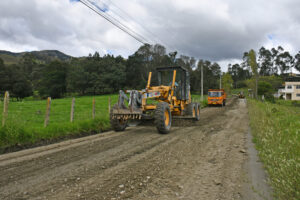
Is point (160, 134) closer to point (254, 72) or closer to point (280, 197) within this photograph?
point (280, 197)

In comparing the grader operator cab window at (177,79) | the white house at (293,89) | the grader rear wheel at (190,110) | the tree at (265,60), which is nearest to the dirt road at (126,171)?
the grader operator cab window at (177,79)

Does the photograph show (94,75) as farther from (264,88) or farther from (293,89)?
(293,89)

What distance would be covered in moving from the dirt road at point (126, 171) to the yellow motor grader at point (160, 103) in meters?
1.62

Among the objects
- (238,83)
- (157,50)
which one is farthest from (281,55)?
(157,50)

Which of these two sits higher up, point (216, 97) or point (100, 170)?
point (216, 97)

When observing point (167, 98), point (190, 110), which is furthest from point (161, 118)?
point (190, 110)

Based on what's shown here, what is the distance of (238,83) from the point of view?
110 m

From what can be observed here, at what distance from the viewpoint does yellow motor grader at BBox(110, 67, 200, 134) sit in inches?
309

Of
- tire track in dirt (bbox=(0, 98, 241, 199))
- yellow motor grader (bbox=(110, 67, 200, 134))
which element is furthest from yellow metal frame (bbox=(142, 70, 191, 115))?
tire track in dirt (bbox=(0, 98, 241, 199))

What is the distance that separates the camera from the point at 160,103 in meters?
7.95

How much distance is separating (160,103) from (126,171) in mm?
4118

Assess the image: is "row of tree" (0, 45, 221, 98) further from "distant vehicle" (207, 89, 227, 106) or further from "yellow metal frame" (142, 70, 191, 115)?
"yellow metal frame" (142, 70, 191, 115)

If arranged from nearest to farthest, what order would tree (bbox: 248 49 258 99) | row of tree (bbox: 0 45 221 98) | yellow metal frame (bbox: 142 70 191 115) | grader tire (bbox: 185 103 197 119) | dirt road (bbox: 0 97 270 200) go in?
dirt road (bbox: 0 97 270 200) → yellow metal frame (bbox: 142 70 191 115) → grader tire (bbox: 185 103 197 119) → tree (bbox: 248 49 258 99) → row of tree (bbox: 0 45 221 98)

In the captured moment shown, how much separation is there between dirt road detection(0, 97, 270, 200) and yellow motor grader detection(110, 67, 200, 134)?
1618 mm
